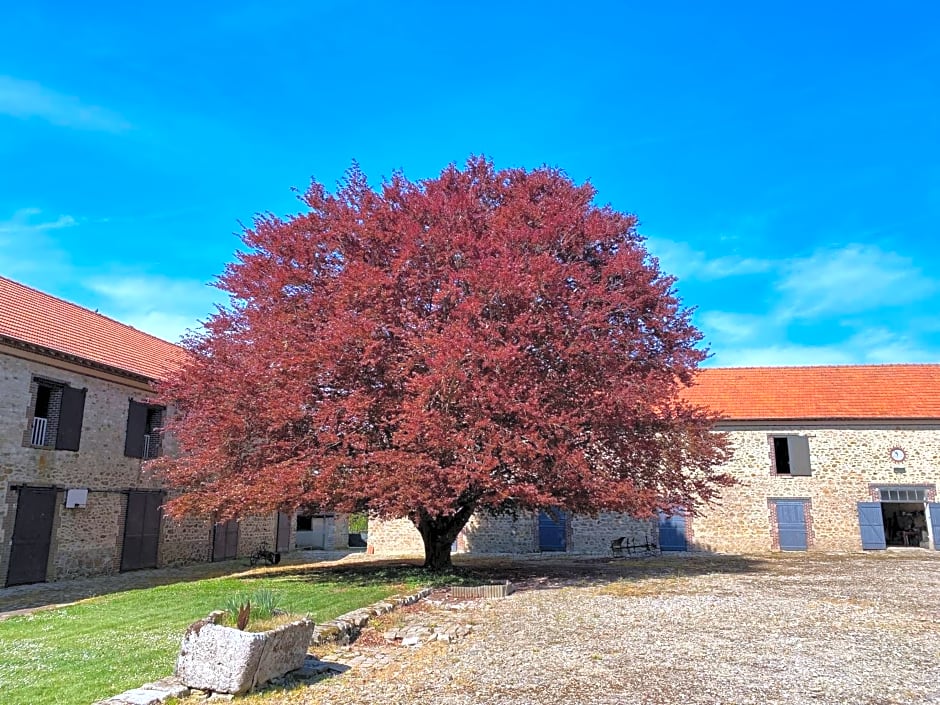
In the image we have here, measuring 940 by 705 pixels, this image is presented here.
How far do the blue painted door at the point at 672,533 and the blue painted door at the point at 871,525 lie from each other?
18.5 feet

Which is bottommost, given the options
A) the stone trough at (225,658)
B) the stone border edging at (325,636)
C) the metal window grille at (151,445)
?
the stone border edging at (325,636)

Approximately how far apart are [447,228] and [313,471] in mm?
5367

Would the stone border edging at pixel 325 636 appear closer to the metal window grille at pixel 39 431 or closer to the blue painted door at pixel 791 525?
the metal window grille at pixel 39 431

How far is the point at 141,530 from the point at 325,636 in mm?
12172

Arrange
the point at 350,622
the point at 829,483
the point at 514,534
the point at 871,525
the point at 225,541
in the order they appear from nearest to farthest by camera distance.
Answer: the point at 350,622 < the point at 225,541 < the point at 871,525 < the point at 829,483 < the point at 514,534

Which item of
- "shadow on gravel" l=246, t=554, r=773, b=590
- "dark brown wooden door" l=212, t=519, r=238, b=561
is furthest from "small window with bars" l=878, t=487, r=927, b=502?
"dark brown wooden door" l=212, t=519, r=238, b=561

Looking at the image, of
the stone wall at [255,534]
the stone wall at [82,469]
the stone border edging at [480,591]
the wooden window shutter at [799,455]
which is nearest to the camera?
the stone border edging at [480,591]

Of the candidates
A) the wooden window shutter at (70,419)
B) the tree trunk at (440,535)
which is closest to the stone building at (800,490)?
the tree trunk at (440,535)

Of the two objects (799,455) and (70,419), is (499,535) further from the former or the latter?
(70,419)

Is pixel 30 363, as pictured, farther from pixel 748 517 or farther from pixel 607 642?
pixel 748 517

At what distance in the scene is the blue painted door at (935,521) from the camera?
2236 cm

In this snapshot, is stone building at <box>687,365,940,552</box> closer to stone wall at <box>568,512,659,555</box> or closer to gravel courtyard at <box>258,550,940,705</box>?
stone wall at <box>568,512,659,555</box>

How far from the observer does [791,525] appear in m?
22.5

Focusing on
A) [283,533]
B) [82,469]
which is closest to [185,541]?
[82,469]
